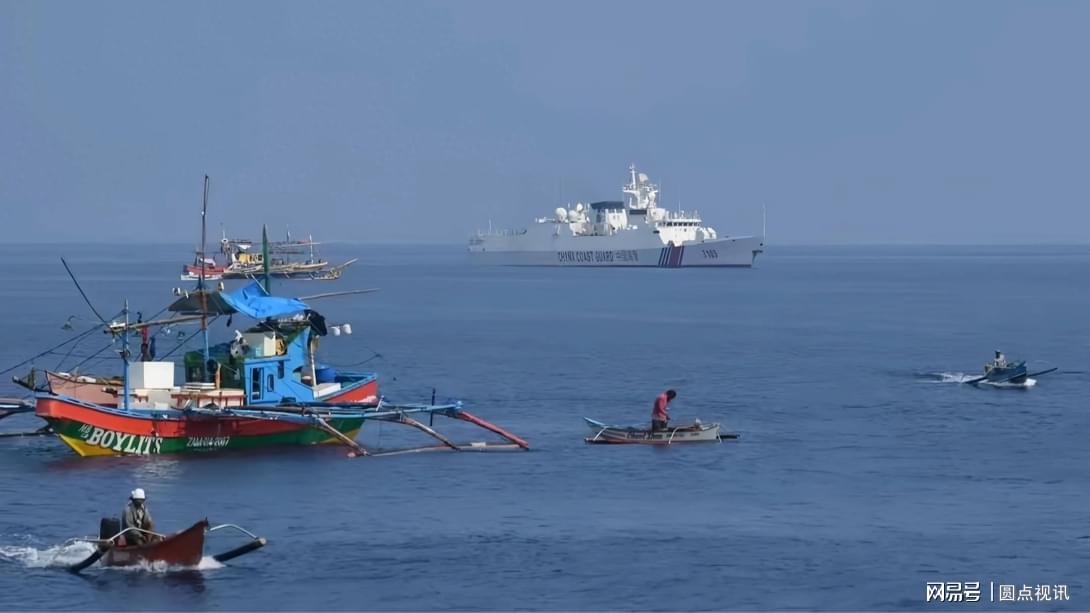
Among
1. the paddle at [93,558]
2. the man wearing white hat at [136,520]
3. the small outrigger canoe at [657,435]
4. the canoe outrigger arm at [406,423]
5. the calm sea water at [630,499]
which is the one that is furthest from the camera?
the small outrigger canoe at [657,435]

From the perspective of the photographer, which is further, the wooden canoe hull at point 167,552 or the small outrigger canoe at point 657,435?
the small outrigger canoe at point 657,435

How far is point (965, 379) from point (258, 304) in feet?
84.2

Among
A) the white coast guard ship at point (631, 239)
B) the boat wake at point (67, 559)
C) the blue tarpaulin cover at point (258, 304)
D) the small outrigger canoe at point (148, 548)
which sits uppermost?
the white coast guard ship at point (631, 239)

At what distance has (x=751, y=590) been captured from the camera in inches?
1066

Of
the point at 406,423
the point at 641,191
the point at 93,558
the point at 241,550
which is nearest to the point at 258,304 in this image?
the point at 406,423

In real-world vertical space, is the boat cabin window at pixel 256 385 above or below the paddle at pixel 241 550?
above

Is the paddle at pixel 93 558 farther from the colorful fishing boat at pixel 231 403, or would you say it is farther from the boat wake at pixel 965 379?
the boat wake at pixel 965 379

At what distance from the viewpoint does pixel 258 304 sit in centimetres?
4200

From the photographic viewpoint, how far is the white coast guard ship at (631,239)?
164m

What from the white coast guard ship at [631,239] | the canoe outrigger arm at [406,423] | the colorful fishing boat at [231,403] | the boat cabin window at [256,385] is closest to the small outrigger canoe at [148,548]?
the colorful fishing boat at [231,403]

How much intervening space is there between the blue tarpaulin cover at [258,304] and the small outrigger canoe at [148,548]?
13.6 m

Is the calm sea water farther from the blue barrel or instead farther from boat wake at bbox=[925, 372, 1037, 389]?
the blue barrel

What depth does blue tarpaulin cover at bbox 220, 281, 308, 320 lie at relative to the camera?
41.6 m

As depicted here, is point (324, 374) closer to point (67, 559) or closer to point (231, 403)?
point (231, 403)
